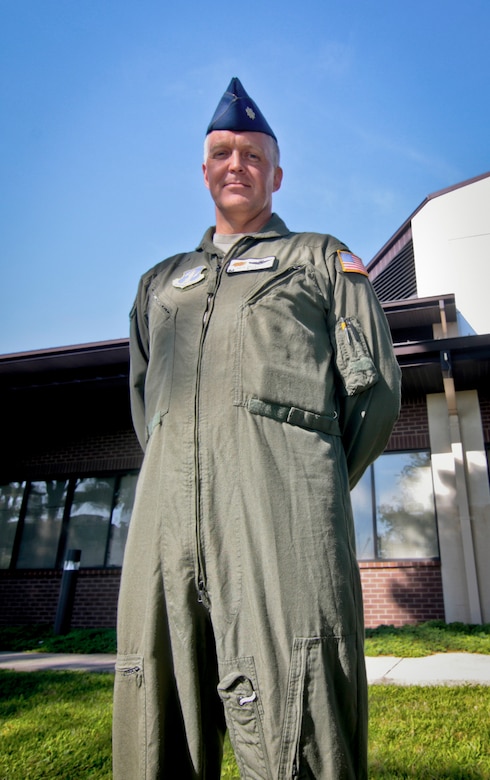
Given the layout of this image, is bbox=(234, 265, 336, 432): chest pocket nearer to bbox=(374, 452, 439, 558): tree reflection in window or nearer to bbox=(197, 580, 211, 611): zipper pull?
bbox=(197, 580, 211, 611): zipper pull

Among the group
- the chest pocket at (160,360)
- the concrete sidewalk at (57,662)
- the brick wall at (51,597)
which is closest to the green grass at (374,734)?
the concrete sidewalk at (57,662)

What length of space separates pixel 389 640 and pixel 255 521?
6441 millimetres

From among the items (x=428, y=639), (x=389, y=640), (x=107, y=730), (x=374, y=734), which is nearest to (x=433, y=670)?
(x=389, y=640)

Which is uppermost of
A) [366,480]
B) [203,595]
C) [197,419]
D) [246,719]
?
[366,480]

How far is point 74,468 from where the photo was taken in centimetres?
1095

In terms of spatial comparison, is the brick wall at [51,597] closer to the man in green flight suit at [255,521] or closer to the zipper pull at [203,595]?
the man in green flight suit at [255,521]

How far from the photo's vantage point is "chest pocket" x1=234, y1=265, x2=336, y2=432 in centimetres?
148

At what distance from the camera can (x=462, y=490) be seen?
8.82 m

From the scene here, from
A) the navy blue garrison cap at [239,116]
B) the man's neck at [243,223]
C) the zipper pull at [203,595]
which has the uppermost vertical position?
the navy blue garrison cap at [239,116]

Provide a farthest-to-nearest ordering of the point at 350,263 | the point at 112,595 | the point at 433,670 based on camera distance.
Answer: the point at 112,595
the point at 433,670
the point at 350,263

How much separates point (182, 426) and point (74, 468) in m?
9.97

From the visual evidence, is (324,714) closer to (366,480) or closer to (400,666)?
(400,666)

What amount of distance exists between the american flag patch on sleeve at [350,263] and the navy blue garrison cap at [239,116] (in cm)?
58

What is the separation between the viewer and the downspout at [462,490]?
27.3ft
